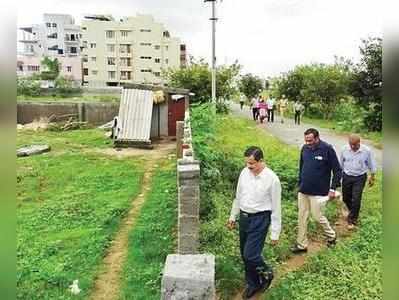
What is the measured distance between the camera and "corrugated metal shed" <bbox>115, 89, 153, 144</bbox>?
1309 cm

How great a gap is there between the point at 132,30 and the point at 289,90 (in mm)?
29453

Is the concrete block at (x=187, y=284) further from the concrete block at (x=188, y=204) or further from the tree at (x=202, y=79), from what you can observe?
the tree at (x=202, y=79)

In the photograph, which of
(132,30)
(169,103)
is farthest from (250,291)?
(132,30)

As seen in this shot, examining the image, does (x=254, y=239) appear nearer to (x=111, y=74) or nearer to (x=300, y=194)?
(x=300, y=194)

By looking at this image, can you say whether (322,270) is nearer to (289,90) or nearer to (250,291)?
(250,291)

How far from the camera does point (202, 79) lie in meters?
22.4

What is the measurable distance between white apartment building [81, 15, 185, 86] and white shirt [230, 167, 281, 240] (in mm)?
45796

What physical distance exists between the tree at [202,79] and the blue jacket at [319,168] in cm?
1674

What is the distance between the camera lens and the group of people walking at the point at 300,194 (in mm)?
3750

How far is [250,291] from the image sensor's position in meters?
3.91

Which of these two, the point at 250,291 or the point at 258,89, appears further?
the point at 258,89

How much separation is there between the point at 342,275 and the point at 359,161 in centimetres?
163

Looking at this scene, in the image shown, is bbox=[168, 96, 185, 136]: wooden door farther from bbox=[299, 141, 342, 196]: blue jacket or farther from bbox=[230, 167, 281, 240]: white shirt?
bbox=[230, 167, 281, 240]: white shirt

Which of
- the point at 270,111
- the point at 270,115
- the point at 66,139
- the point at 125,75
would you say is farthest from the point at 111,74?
the point at 66,139
